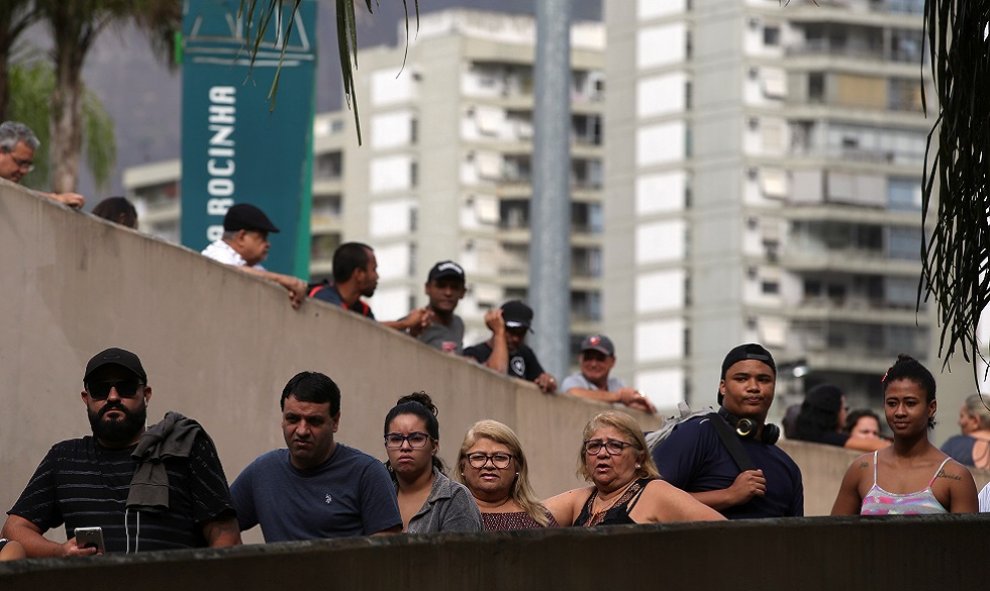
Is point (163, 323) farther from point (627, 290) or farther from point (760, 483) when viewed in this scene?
point (627, 290)

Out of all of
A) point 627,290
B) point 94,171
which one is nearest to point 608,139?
point 627,290

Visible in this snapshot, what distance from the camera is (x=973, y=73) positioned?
7.38m

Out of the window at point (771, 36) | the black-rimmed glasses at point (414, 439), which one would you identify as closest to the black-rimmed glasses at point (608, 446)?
the black-rimmed glasses at point (414, 439)

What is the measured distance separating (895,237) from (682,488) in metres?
104

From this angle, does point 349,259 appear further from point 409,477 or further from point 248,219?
point 409,477

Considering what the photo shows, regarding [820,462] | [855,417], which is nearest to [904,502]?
[820,462]

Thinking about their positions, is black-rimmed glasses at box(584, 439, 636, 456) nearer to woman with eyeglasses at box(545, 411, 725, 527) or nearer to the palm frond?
woman with eyeglasses at box(545, 411, 725, 527)

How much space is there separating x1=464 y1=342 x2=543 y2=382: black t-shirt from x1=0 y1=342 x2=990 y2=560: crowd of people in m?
3.77

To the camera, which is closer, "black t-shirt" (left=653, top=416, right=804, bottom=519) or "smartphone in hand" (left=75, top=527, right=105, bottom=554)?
"smartphone in hand" (left=75, top=527, right=105, bottom=554)

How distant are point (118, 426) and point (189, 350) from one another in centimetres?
436

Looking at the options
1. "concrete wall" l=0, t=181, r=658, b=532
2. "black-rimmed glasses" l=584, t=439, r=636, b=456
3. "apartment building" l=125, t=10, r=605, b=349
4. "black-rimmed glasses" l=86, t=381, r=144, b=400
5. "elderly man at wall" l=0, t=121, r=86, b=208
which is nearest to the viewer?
"black-rimmed glasses" l=86, t=381, r=144, b=400

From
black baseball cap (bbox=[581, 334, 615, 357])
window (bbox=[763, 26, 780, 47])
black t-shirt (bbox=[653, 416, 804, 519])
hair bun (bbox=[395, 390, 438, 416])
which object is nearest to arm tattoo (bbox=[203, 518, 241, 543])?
hair bun (bbox=[395, 390, 438, 416])

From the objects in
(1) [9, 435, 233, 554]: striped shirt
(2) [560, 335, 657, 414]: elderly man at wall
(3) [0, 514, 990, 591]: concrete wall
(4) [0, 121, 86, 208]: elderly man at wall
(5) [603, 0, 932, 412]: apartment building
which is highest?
(5) [603, 0, 932, 412]: apartment building

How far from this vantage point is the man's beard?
26.3 ft
